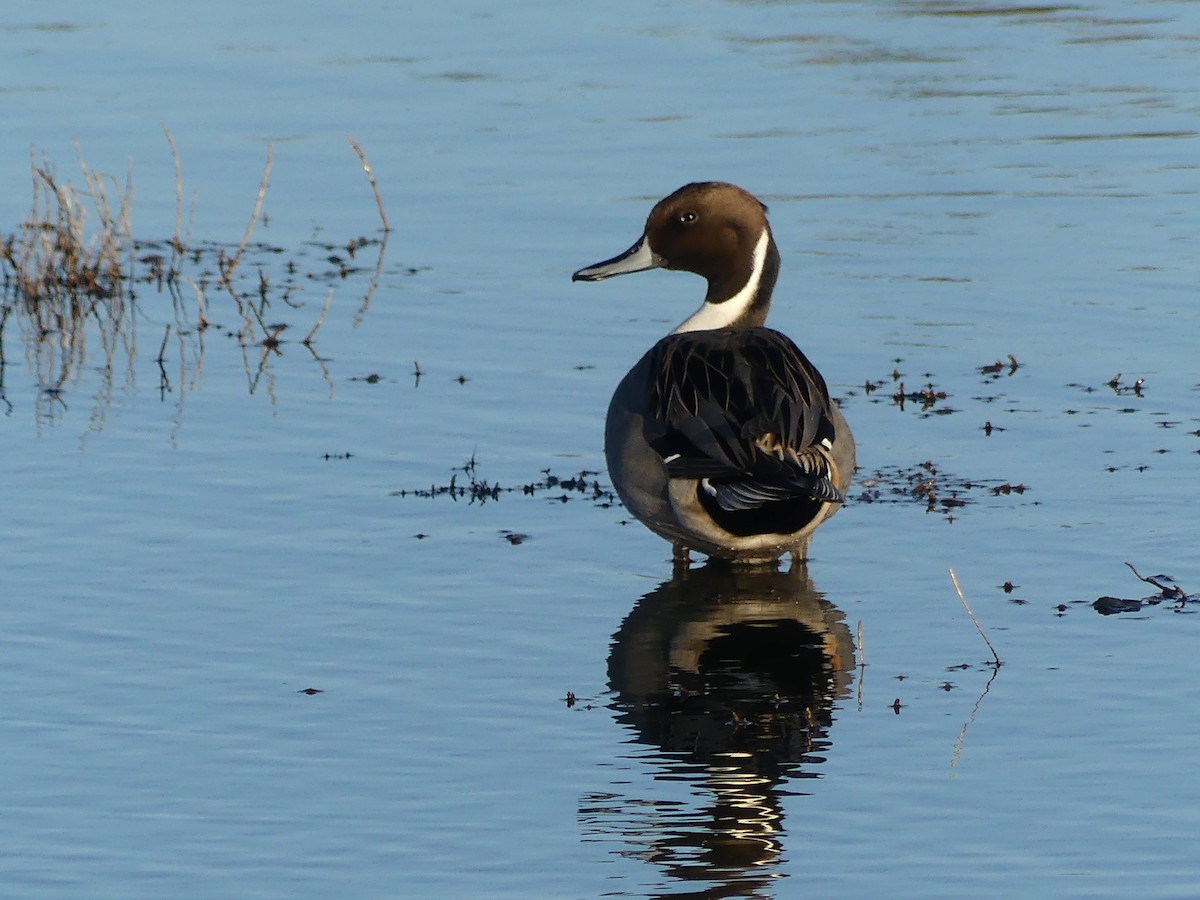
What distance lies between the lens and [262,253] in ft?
43.5

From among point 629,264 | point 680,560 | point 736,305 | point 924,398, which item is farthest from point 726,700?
point 924,398

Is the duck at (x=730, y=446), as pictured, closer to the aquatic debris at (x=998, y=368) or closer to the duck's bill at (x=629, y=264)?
the duck's bill at (x=629, y=264)

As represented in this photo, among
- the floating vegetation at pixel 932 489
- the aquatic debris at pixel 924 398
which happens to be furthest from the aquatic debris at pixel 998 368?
the floating vegetation at pixel 932 489

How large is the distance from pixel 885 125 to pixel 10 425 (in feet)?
25.5

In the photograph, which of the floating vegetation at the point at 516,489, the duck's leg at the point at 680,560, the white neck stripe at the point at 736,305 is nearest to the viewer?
the duck's leg at the point at 680,560

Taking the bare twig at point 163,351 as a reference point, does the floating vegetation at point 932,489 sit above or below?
below

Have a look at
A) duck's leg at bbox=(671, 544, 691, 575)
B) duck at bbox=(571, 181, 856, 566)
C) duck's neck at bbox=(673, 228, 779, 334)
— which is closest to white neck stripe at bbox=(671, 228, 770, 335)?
duck's neck at bbox=(673, 228, 779, 334)

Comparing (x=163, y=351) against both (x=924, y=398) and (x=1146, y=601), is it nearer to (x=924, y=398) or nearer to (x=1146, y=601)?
(x=924, y=398)

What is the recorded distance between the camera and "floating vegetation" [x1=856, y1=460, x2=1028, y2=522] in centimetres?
909

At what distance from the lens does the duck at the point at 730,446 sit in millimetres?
7836

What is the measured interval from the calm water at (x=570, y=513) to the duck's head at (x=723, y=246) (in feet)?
2.70

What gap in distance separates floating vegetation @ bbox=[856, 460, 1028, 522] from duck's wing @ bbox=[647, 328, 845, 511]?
961mm

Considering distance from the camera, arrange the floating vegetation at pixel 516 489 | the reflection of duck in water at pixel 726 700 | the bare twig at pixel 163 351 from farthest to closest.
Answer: the bare twig at pixel 163 351, the floating vegetation at pixel 516 489, the reflection of duck in water at pixel 726 700

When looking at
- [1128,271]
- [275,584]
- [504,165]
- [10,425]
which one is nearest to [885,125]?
[504,165]
